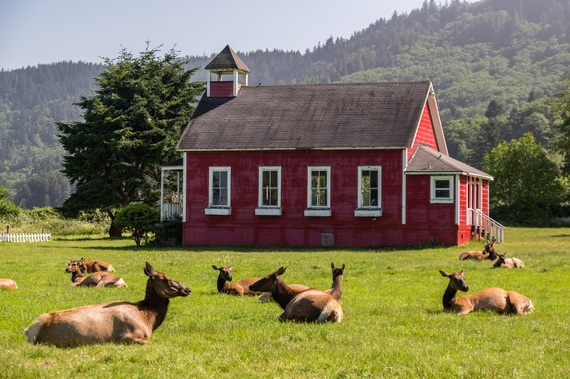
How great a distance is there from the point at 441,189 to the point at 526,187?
32.1m

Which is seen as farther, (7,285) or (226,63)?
(226,63)

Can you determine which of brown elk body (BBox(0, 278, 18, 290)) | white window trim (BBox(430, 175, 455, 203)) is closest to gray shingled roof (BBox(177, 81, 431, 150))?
white window trim (BBox(430, 175, 455, 203))

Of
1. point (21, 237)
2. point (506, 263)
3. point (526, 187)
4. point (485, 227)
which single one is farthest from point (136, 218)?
point (526, 187)

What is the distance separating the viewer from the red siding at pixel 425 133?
115ft

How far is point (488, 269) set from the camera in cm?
2019

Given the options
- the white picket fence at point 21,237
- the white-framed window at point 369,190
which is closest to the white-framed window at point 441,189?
the white-framed window at point 369,190

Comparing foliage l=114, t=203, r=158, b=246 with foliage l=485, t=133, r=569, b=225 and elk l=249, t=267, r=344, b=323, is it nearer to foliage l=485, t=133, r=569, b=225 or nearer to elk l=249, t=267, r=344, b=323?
elk l=249, t=267, r=344, b=323

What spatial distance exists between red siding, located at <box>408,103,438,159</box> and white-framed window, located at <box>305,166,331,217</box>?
4165mm

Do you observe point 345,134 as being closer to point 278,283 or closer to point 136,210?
point 136,210

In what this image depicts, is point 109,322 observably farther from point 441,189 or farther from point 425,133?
point 425,133

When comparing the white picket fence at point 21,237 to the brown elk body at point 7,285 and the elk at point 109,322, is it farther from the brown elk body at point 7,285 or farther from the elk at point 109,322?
the elk at point 109,322

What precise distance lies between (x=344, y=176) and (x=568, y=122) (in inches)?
1028

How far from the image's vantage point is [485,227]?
34781 mm

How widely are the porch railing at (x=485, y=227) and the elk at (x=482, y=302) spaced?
2192 cm
